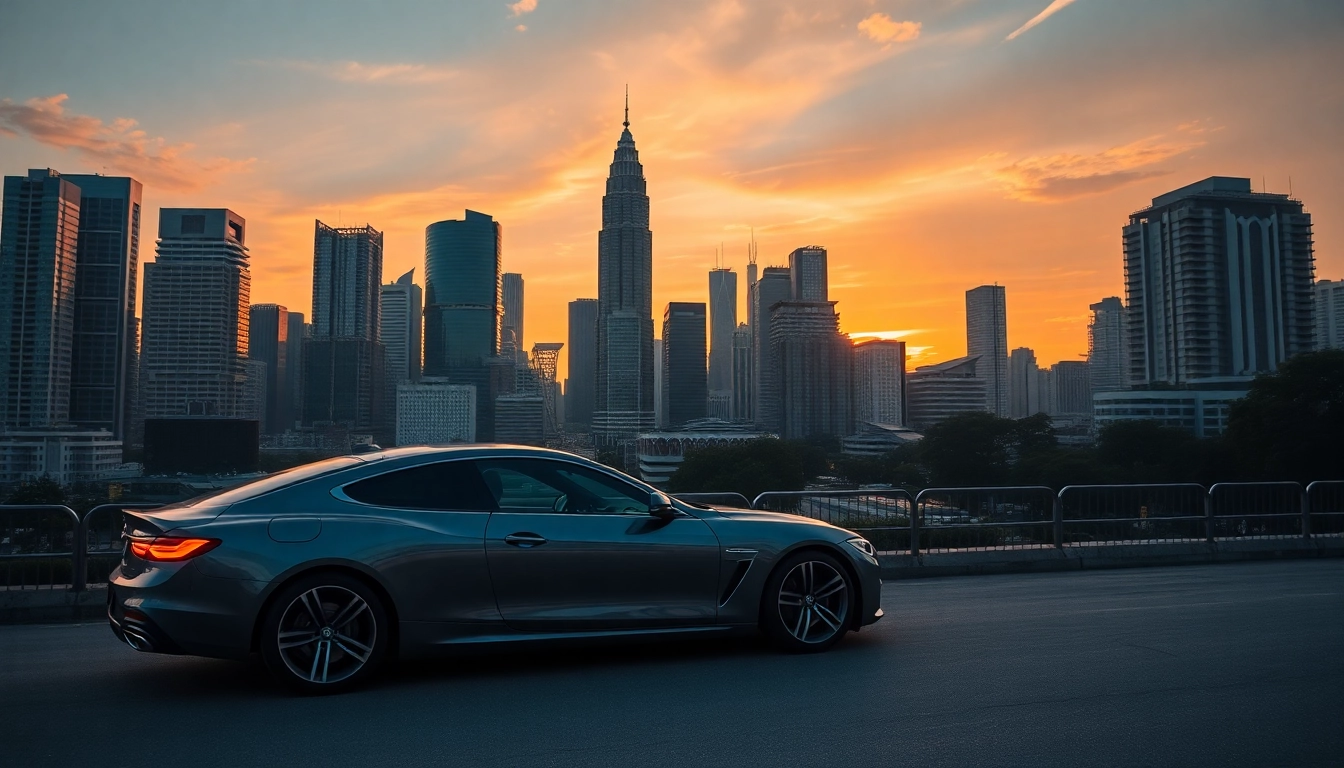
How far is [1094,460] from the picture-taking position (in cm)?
6109

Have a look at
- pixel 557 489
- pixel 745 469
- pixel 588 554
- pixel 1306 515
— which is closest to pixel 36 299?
pixel 745 469

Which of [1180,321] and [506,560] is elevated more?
[1180,321]

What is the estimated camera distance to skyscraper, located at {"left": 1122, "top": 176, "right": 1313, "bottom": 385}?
12612 centimetres

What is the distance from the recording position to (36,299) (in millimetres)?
134500

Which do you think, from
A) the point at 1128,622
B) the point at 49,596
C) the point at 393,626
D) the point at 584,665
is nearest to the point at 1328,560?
the point at 1128,622

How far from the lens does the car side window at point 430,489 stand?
5828 mm

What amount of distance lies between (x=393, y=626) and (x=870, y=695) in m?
2.88

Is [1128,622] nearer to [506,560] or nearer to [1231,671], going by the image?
[1231,671]

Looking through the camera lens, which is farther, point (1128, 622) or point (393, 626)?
point (1128, 622)

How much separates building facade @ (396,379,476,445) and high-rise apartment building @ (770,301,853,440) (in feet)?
207

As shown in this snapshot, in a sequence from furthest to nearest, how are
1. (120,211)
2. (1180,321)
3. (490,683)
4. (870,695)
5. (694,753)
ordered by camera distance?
(120,211) → (1180,321) → (490,683) → (870,695) → (694,753)

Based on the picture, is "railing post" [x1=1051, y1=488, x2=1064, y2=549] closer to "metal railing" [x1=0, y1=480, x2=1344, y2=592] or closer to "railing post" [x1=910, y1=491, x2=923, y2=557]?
"metal railing" [x1=0, y1=480, x2=1344, y2=592]

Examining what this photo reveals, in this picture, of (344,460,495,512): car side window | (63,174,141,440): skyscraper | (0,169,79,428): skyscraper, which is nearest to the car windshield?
(344,460,495,512): car side window

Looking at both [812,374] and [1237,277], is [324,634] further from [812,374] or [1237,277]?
[812,374]
